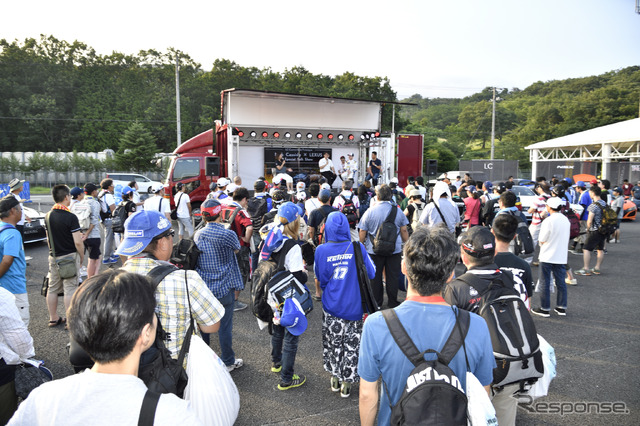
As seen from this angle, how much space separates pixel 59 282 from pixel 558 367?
241 inches

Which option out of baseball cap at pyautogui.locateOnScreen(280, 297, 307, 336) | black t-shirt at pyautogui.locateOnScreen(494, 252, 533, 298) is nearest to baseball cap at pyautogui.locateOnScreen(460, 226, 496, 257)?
black t-shirt at pyautogui.locateOnScreen(494, 252, 533, 298)

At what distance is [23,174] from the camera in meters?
32.9

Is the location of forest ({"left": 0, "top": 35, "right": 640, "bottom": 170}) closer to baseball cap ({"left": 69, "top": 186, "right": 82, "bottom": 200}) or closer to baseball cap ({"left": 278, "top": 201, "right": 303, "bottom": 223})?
Answer: baseball cap ({"left": 69, "top": 186, "right": 82, "bottom": 200})

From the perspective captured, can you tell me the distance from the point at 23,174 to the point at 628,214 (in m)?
40.8

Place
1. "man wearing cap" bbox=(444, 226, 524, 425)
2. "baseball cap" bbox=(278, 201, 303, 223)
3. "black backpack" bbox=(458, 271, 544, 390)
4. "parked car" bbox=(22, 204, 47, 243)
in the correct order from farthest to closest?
"parked car" bbox=(22, 204, 47, 243), "baseball cap" bbox=(278, 201, 303, 223), "man wearing cap" bbox=(444, 226, 524, 425), "black backpack" bbox=(458, 271, 544, 390)

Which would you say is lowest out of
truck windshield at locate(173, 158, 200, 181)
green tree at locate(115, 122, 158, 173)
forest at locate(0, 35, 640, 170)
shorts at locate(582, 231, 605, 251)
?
shorts at locate(582, 231, 605, 251)

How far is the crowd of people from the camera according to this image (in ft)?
4.50

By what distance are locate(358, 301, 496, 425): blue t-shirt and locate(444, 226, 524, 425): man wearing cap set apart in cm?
76

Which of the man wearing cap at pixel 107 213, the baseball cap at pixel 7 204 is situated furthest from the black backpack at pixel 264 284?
the man wearing cap at pixel 107 213

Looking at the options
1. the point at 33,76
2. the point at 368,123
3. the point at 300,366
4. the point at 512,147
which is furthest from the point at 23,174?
the point at 512,147

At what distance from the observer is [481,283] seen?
260 cm

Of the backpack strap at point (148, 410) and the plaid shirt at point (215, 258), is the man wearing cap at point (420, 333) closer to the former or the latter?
the backpack strap at point (148, 410)

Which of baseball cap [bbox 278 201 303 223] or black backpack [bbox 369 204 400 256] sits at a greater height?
baseball cap [bbox 278 201 303 223]

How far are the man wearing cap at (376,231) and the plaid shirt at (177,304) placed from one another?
3358 millimetres
